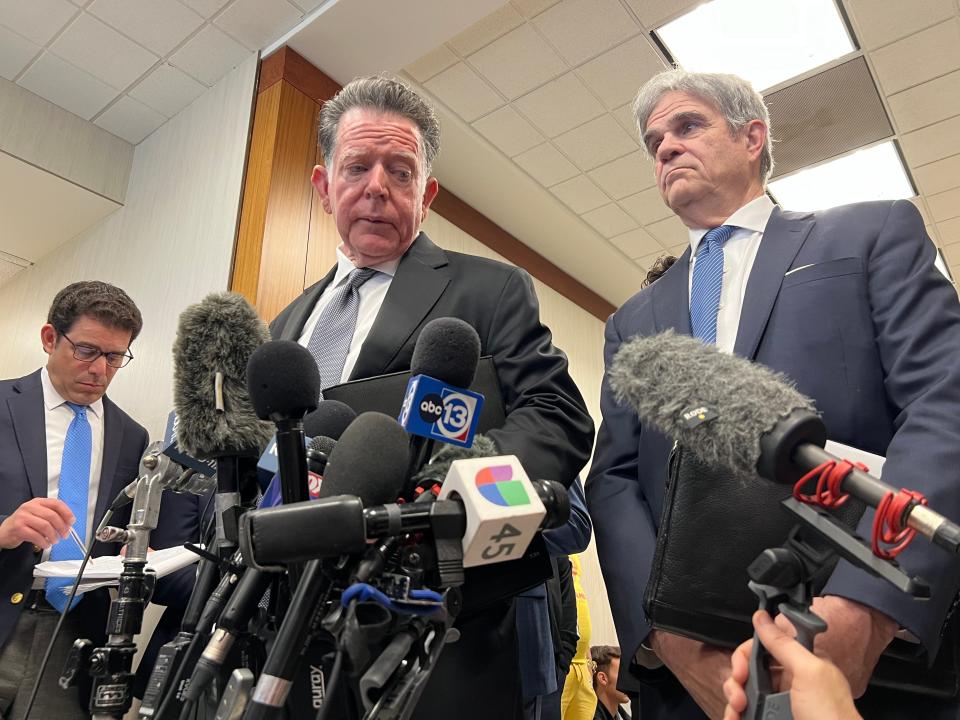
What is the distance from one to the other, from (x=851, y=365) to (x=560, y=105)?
3350mm

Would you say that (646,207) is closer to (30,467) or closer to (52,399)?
(52,399)

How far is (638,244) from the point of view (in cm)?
554

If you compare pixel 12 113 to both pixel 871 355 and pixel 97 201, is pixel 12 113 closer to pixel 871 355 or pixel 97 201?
pixel 97 201

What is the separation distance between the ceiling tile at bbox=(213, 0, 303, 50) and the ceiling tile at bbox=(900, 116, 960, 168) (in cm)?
337

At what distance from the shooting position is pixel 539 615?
1204 mm

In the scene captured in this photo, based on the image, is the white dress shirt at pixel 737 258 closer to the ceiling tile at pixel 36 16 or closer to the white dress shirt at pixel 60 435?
the white dress shirt at pixel 60 435

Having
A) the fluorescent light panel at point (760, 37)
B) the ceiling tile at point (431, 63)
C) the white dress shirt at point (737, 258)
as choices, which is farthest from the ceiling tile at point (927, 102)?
the white dress shirt at point (737, 258)

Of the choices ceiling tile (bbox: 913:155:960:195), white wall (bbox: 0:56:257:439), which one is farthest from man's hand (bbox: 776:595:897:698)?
ceiling tile (bbox: 913:155:960:195)

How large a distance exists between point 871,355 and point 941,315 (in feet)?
0.35

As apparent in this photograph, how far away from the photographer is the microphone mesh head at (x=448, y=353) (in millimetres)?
781

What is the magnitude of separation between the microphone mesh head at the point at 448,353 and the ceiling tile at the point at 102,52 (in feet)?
12.1

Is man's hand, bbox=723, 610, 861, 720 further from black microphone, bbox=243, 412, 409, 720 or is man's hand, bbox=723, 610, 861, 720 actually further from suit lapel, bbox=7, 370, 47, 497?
suit lapel, bbox=7, 370, 47, 497

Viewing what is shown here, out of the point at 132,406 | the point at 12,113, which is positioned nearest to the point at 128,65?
the point at 12,113

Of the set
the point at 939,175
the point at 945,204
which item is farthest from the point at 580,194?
the point at 945,204
